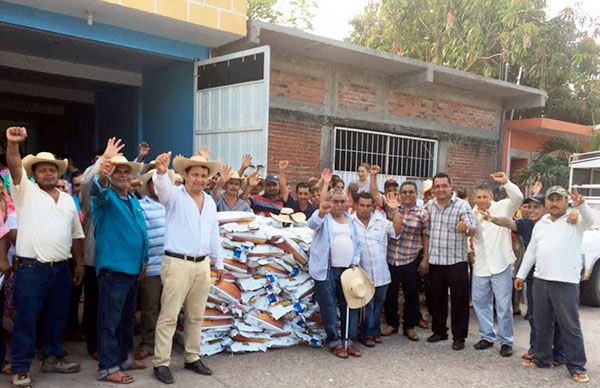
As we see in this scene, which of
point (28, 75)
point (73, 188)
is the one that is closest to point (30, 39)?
point (28, 75)

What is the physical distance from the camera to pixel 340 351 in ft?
16.5

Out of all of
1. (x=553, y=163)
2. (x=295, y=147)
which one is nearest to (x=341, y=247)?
(x=295, y=147)

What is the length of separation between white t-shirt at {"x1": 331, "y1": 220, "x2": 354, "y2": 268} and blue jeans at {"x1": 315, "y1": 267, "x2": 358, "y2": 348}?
89 mm

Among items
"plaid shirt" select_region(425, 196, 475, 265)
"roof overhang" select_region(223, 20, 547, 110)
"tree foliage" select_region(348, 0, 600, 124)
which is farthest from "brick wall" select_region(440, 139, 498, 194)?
"plaid shirt" select_region(425, 196, 475, 265)

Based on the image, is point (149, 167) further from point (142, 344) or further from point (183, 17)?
point (183, 17)

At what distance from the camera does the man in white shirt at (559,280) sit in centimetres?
467

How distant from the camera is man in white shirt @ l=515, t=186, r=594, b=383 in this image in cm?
467

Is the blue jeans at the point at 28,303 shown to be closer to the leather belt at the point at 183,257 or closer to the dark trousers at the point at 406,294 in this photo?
the leather belt at the point at 183,257

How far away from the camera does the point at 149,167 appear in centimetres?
548

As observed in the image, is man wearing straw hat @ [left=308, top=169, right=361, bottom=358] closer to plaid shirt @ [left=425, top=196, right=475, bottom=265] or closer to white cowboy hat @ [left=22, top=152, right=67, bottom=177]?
plaid shirt @ [left=425, top=196, right=475, bottom=265]

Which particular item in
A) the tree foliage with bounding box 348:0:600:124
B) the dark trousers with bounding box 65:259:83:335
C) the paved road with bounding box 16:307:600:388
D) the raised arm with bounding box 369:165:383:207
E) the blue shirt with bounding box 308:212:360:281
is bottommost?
the paved road with bounding box 16:307:600:388

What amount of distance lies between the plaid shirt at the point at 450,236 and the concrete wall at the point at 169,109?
444cm

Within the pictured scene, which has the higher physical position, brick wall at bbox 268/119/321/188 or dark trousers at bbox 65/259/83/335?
brick wall at bbox 268/119/321/188

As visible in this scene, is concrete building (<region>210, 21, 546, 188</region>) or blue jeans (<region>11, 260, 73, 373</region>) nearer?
blue jeans (<region>11, 260, 73, 373</region>)
